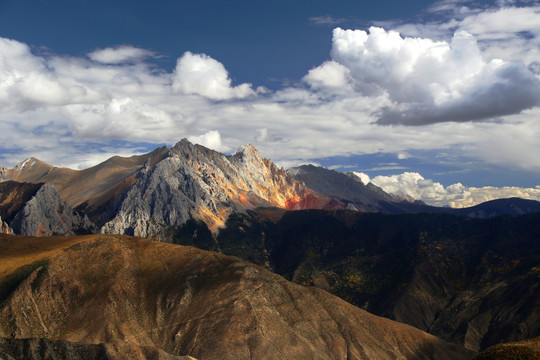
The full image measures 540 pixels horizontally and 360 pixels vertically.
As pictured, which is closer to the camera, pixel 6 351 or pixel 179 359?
pixel 6 351

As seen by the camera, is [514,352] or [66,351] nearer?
[514,352]

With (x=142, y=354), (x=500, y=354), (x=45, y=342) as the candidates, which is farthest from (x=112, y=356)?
(x=500, y=354)

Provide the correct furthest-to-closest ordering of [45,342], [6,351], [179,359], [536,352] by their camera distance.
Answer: [179,359] → [45,342] → [6,351] → [536,352]

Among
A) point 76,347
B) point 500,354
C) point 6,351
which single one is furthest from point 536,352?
point 6,351

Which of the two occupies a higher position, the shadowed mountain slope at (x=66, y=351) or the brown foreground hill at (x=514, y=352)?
the brown foreground hill at (x=514, y=352)

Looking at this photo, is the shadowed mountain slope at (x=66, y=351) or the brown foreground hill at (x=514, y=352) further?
the shadowed mountain slope at (x=66, y=351)

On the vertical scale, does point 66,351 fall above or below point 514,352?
below

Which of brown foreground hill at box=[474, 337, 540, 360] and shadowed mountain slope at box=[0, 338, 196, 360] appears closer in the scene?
brown foreground hill at box=[474, 337, 540, 360]

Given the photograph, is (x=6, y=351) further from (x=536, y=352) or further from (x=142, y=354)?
(x=536, y=352)

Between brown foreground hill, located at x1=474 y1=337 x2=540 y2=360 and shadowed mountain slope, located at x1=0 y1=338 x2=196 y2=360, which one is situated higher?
brown foreground hill, located at x1=474 y1=337 x2=540 y2=360

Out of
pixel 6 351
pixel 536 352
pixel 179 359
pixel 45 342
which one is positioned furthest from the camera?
pixel 179 359

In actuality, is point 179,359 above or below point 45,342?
below
